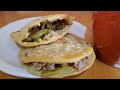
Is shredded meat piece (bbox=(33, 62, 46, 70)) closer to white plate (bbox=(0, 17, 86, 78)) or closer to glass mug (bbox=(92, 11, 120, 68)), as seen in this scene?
white plate (bbox=(0, 17, 86, 78))

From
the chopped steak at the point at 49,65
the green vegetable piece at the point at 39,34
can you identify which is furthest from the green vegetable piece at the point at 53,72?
the green vegetable piece at the point at 39,34

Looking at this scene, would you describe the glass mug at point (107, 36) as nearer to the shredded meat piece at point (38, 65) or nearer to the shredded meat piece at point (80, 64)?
the shredded meat piece at point (80, 64)

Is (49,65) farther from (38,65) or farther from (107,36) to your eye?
(107,36)

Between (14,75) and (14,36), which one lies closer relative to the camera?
(14,75)

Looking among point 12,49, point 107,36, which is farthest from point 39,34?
point 107,36

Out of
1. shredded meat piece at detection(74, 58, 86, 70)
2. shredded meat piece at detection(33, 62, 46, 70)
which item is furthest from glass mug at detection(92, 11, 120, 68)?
shredded meat piece at detection(33, 62, 46, 70)

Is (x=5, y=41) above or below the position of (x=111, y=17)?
below

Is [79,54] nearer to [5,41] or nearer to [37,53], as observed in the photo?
[37,53]
